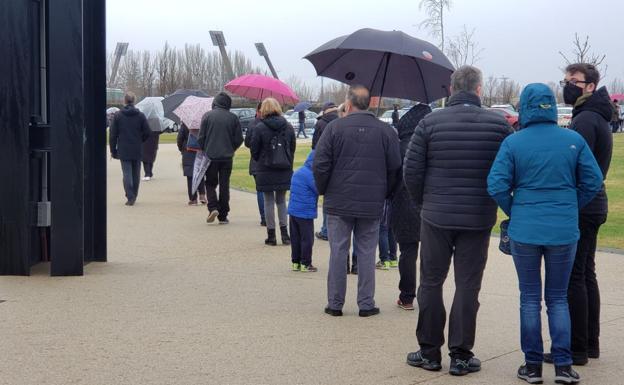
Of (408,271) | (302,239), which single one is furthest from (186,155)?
(408,271)

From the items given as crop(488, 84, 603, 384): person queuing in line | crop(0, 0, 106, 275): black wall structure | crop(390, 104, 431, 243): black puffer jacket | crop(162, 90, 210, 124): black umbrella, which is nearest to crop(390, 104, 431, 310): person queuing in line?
crop(390, 104, 431, 243): black puffer jacket

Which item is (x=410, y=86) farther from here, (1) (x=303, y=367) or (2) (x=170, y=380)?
(2) (x=170, y=380)

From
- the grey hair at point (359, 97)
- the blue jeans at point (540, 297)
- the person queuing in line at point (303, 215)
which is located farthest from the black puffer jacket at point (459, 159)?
the person queuing in line at point (303, 215)

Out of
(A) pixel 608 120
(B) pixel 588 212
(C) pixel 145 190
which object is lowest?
(C) pixel 145 190

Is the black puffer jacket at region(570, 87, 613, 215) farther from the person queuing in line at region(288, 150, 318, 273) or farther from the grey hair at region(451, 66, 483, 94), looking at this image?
the person queuing in line at region(288, 150, 318, 273)

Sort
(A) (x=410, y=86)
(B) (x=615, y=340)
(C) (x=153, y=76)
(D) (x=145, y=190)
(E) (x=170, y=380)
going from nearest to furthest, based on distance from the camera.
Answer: (E) (x=170, y=380) < (B) (x=615, y=340) < (A) (x=410, y=86) < (D) (x=145, y=190) < (C) (x=153, y=76)

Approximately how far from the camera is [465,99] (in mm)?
5879

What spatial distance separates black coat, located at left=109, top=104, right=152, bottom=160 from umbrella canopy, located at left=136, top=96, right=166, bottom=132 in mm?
2754

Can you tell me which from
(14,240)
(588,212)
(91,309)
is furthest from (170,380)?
(14,240)

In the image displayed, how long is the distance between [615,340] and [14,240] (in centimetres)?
531

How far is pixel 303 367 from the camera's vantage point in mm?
5895

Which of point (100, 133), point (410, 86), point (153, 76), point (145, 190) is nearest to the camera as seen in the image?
point (410, 86)

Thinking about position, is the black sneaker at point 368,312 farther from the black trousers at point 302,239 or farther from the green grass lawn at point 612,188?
the green grass lawn at point 612,188

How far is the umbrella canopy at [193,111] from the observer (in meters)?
14.9
